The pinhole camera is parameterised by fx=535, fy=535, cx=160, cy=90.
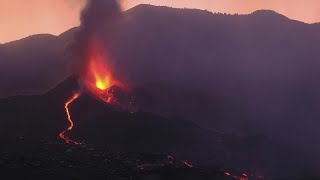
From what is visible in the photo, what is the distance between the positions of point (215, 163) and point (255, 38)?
124 metres

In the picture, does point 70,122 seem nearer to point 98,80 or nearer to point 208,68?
point 98,80

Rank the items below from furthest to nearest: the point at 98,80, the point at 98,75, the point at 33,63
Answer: the point at 33,63, the point at 98,75, the point at 98,80

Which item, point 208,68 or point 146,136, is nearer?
point 146,136

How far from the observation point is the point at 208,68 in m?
168

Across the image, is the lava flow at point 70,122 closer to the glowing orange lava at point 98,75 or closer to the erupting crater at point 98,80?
the erupting crater at point 98,80

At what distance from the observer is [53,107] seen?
98812 millimetres

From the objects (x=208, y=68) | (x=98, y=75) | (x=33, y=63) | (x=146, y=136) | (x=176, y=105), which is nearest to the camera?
(x=146, y=136)

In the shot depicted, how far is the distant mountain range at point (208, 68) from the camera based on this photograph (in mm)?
126188

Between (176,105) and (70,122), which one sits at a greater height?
(176,105)

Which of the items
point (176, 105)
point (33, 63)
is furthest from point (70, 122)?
point (33, 63)

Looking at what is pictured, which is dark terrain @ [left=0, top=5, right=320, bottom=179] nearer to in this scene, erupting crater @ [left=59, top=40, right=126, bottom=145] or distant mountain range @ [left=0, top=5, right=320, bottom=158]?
distant mountain range @ [left=0, top=5, right=320, bottom=158]

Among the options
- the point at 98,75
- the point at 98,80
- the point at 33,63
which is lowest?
the point at 98,80

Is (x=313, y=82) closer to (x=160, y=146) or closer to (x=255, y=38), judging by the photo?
(x=255, y=38)

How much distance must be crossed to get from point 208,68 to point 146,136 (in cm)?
8188
